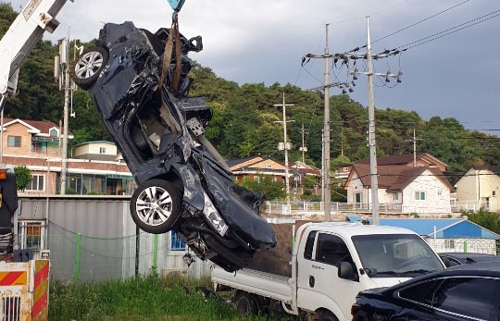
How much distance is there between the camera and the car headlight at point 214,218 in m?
7.81

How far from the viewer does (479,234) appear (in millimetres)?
30406

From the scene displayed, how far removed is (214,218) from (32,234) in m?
9.89

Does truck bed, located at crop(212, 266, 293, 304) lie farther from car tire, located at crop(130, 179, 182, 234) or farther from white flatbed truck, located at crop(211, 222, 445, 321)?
car tire, located at crop(130, 179, 182, 234)

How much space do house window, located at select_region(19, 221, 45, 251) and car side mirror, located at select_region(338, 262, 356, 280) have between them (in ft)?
33.0

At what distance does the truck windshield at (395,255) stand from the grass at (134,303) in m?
2.59

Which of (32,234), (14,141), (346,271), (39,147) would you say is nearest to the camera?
(346,271)

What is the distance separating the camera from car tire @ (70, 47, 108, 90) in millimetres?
8707

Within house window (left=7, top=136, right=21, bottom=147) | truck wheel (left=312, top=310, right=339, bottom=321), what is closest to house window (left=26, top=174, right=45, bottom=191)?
house window (left=7, top=136, right=21, bottom=147)

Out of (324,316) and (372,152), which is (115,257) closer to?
(324,316)

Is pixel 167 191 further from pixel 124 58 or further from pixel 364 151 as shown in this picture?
pixel 364 151

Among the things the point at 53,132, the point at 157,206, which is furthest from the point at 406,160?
the point at 157,206

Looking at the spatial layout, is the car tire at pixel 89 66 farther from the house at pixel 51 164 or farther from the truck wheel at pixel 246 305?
the house at pixel 51 164

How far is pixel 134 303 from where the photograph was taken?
504 inches

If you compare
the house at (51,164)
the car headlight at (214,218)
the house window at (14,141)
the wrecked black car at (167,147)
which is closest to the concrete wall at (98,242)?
the wrecked black car at (167,147)
